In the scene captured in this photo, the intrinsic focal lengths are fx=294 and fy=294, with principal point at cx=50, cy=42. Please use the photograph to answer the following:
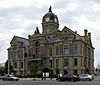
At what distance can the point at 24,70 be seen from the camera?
10169cm

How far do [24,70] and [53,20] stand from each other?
20.6 meters

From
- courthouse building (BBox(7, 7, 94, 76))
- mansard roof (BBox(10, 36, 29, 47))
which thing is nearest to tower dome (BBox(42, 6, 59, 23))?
courthouse building (BBox(7, 7, 94, 76))

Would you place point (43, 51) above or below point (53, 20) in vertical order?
below

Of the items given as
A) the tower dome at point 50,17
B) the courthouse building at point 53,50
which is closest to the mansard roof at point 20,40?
the courthouse building at point 53,50

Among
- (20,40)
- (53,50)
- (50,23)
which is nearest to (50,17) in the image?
(50,23)

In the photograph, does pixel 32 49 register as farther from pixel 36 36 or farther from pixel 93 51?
pixel 93 51

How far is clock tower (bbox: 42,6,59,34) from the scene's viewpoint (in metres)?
105

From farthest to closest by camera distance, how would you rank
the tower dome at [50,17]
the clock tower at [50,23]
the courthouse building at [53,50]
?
the tower dome at [50,17] → the clock tower at [50,23] → the courthouse building at [53,50]

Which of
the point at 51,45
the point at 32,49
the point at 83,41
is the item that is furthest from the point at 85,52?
the point at 32,49

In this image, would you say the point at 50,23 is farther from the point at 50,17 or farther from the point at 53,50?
the point at 53,50

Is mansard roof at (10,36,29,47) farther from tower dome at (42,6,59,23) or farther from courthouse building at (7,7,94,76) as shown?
tower dome at (42,6,59,23)

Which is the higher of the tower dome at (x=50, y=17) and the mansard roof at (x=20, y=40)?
the tower dome at (x=50, y=17)

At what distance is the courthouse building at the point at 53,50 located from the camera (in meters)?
91.9

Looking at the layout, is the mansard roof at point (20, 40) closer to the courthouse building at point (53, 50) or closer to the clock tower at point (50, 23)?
the courthouse building at point (53, 50)
